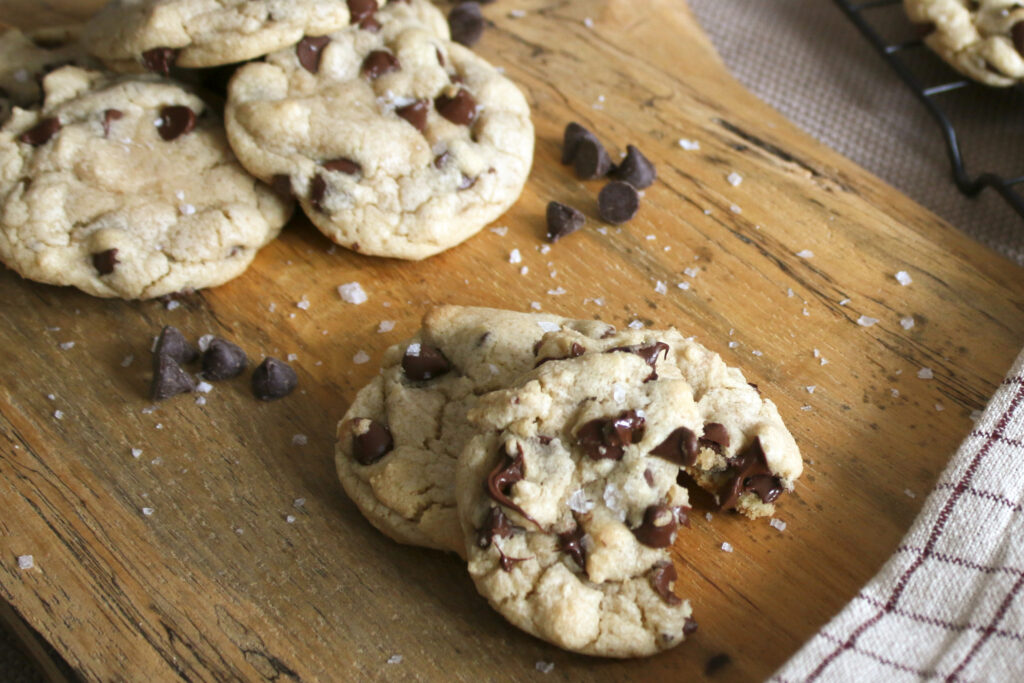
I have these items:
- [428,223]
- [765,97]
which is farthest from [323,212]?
[765,97]

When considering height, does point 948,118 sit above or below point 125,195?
above

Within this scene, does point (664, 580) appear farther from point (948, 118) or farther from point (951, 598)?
point (948, 118)

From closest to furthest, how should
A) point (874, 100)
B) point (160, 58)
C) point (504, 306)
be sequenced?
point (160, 58), point (504, 306), point (874, 100)

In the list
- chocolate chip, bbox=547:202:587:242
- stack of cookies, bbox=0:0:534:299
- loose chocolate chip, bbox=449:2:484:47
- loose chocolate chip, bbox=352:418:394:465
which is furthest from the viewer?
loose chocolate chip, bbox=449:2:484:47

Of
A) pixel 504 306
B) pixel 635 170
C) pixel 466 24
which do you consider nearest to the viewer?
pixel 504 306

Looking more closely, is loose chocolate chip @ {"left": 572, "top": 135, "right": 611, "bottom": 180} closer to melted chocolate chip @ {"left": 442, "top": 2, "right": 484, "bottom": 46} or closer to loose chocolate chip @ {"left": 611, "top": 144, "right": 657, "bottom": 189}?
loose chocolate chip @ {"left": 611, "top": 144, "right": 657, "bottom": 189}

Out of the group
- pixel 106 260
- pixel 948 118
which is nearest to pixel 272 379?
pixel 106 260

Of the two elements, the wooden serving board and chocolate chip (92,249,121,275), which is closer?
the wooden serving board

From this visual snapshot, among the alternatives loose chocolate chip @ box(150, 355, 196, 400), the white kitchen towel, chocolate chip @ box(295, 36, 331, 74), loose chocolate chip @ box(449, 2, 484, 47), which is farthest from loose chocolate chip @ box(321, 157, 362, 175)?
the white kitchen towel
